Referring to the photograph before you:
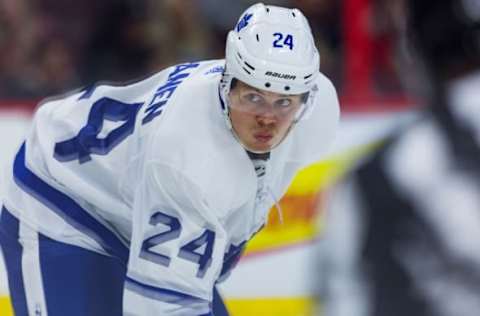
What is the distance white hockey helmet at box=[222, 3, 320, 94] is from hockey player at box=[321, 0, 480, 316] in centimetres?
18

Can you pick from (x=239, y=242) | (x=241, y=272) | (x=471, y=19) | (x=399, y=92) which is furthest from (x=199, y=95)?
(x=399, y=92)

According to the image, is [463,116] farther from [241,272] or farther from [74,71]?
[74,71]

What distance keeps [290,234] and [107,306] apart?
1.36m

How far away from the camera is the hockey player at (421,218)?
211cm

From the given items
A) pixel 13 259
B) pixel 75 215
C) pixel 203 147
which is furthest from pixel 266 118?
pixel 13 259

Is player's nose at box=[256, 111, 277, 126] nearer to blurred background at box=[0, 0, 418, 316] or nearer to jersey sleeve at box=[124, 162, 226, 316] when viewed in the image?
jersey sleeve at box=[124, 162, 226, 316]

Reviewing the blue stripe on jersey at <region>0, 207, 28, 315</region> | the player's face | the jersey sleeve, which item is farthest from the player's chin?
the blue stripe on jersey at <region>0, 207, 28, 315</region>

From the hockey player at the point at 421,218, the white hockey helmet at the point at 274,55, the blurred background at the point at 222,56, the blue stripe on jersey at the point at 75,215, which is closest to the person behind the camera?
the hockey player at the point at 421,218

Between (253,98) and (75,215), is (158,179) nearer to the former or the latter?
(253,98)

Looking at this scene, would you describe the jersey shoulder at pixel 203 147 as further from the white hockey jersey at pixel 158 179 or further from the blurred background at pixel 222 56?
the blurred background at pixel 222 56

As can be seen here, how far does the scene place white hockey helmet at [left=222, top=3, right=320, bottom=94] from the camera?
232 cm

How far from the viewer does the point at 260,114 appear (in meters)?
2.33

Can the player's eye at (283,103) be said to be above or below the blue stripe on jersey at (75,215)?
above

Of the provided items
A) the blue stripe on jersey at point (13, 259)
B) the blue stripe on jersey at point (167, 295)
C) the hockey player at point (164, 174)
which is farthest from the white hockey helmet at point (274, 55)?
the blue stripe on jersey at point (13, 259)
